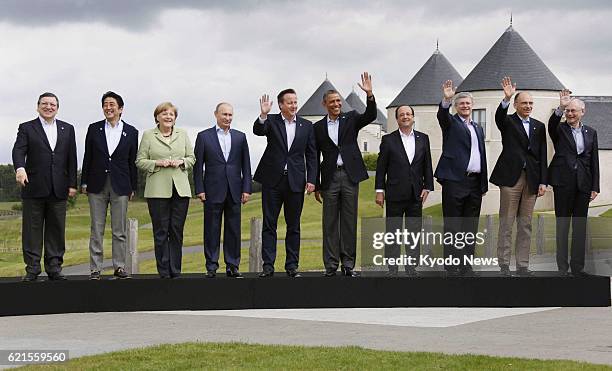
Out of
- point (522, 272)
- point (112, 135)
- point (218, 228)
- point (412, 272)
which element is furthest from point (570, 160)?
point (112, 135)

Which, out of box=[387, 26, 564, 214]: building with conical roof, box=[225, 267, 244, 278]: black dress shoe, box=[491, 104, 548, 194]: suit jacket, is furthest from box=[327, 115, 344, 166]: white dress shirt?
box=[387, 26, 564, 214]: building with conical roof

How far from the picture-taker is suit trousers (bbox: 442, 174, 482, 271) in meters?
12.9

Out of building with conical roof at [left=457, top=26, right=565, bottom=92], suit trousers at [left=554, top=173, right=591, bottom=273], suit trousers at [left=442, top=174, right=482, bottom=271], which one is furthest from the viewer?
building with conical roof at [left=457, top=26, right=565, bottom=92]

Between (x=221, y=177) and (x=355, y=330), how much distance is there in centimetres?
257

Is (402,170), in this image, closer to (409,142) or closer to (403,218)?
(409,142)

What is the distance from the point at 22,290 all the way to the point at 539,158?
614 centimetres

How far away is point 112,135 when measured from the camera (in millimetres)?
12086

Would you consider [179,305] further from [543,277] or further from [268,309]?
[543,277]

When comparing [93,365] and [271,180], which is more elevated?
[271,180]

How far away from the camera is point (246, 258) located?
109 feet

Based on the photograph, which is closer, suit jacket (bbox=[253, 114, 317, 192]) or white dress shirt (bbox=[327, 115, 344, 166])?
suit jacket (bbox=[253, 114, 317, 192])

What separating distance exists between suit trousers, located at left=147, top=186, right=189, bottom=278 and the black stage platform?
0.37 m

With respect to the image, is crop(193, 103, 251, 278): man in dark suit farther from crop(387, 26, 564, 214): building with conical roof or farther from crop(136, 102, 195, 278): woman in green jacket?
crop(387, 26, 564, 214): building with conical roof

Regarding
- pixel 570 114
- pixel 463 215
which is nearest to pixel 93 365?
pixel 463 215
